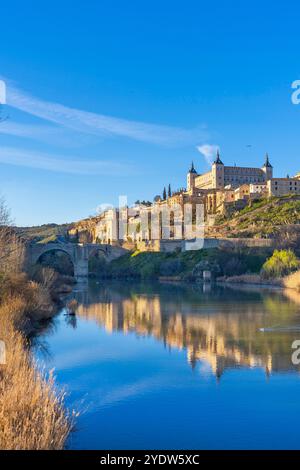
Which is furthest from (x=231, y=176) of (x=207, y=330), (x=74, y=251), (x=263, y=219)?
(x=207, y=330)

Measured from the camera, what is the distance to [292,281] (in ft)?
159

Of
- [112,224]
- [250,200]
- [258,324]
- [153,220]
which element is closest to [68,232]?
[112,224]

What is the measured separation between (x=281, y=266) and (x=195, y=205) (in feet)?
215

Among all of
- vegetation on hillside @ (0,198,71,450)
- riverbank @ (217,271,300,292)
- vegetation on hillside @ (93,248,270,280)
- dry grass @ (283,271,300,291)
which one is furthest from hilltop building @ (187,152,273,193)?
vegetation on hillside @ (0,198,71,450)

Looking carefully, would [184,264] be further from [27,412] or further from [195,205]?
[27,412]

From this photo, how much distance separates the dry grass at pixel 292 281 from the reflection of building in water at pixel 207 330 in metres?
14.8

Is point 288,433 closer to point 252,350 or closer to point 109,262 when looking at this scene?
point 252,350

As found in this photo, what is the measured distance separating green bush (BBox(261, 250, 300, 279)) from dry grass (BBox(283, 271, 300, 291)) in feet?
11.6

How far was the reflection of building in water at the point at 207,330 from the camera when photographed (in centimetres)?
1688

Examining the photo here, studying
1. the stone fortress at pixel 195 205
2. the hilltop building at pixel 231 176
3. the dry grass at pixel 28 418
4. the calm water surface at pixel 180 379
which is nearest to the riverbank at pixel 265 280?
the calm water surface at pixel 180 379

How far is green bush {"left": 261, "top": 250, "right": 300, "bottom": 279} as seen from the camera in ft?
179

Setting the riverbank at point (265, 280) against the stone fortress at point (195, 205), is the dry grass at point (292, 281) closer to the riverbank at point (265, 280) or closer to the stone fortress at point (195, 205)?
the riverbank at point (265, 280)

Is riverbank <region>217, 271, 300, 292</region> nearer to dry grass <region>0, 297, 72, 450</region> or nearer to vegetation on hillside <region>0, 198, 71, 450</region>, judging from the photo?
vegetation on hillside <region>0, 198, 71, 450</region>

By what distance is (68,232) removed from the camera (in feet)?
527
